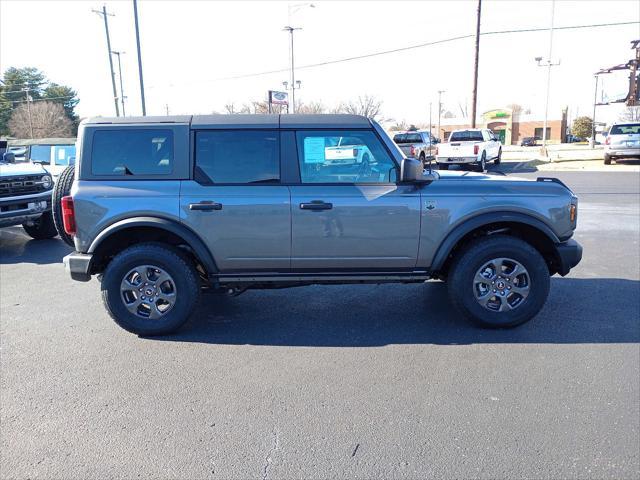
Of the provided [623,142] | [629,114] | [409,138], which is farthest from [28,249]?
[629,114]

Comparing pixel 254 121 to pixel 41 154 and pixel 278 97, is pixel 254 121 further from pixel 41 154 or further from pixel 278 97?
pixel 278 97

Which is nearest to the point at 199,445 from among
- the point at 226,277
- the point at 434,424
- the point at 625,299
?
the point at 434,424

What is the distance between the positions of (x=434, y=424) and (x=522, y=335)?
176cm

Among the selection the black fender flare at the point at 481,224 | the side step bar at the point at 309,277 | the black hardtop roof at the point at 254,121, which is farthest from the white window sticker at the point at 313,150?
the black fender flare at the point at 481,224

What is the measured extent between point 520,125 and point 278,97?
5361cm

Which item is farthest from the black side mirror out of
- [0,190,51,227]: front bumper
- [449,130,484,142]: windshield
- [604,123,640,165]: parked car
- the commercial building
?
the commercial building

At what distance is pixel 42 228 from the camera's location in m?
9.47

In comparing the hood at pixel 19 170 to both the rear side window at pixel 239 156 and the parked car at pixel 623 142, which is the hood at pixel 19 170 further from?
the parked car at pixel 623 142

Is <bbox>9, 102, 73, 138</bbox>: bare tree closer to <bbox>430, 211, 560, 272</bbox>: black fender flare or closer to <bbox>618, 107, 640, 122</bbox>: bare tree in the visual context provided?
<bbox>430, 211, 560, 272</bbox>: black fender flare

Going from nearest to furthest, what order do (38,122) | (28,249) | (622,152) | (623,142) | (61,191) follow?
1. (61,191)
2. (28,249)
3. (623,142)
4. (622,152)
5. (38,122)

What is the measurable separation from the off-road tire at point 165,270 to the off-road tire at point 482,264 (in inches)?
92.2

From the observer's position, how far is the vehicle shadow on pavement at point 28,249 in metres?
7.87

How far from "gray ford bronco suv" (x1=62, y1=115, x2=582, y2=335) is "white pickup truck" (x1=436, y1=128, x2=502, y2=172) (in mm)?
17225

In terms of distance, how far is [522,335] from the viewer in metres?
4.52
